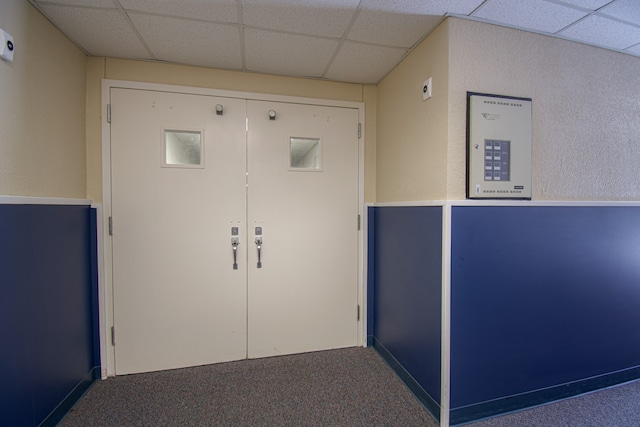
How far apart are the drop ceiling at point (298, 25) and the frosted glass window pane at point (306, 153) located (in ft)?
1.92

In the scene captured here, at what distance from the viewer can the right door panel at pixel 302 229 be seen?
2039 mm

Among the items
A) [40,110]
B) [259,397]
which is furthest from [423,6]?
[259,397]

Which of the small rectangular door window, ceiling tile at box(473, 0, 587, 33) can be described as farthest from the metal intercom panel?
the small rectangular door window

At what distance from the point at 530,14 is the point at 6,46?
2682 millimetres

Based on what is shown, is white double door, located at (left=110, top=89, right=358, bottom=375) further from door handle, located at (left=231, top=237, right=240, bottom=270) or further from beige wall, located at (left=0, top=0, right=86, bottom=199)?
beige wall, located at (left=0, top=0, right=86, bottom=199)

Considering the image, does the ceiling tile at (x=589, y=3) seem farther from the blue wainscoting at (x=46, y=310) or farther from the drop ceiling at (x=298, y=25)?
the blue wainscoting at (x=46, y=310)

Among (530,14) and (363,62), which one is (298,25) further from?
(530,14)

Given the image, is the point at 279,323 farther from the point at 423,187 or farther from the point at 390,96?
the point at 390,96

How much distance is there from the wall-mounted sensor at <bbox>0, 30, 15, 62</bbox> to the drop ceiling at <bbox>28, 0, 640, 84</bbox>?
0.29m

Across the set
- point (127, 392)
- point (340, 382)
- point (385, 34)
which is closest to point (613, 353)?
point (340, 382)

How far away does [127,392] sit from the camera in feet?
5.55

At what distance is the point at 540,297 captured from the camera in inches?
61.8

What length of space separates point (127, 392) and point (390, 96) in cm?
286

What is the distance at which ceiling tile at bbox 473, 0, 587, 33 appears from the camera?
1.33 m
